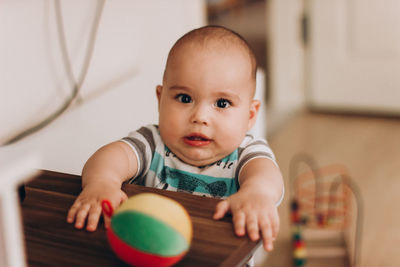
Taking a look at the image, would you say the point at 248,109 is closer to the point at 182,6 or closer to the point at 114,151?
the point at 114,151

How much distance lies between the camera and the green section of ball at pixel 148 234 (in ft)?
1.58

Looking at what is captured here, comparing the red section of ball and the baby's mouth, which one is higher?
the baby's mouth

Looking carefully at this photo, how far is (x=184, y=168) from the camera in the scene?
2.53 ft

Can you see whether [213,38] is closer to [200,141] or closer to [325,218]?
[200,141]

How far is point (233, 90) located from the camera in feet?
2.37

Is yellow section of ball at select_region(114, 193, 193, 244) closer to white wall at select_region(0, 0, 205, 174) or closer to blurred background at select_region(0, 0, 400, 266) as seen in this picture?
blurred background at select_region(0, 0, 400, 266)

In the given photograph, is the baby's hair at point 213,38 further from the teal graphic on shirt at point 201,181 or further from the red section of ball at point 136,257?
the red section of ball at point 136,257

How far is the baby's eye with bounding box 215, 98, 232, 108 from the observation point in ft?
2.35

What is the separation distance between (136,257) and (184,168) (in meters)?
0.28

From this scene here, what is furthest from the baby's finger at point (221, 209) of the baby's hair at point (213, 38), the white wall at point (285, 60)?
the white wall at point (285, 60)

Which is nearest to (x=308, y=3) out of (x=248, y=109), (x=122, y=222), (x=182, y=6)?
(x=182, y=6)

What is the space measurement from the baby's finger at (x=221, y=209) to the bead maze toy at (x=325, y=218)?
1280 millimetres

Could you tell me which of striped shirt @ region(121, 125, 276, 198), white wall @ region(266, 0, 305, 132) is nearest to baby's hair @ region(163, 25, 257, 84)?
striped shirt @ region(121, 125, 276, 198)

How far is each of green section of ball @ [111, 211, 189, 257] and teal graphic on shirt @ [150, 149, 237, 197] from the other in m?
0.26
